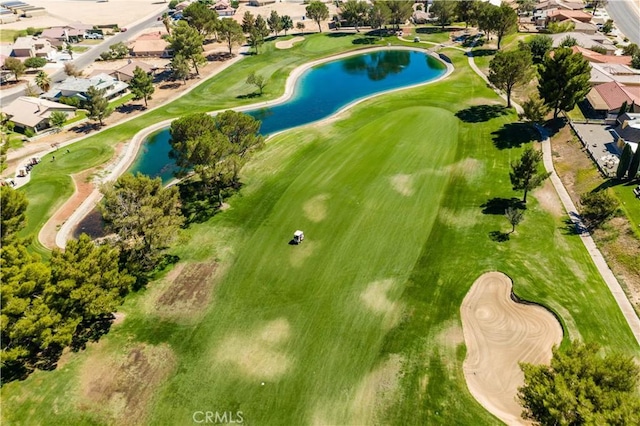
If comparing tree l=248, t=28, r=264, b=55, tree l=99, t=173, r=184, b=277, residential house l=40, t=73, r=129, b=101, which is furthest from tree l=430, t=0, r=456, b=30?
tree l=99, t=173, r=184, b=277

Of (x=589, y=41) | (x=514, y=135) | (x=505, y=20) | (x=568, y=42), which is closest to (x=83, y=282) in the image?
(x=514, y=135)

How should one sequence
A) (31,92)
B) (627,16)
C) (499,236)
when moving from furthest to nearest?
(627,16) → (31,92) → (499,236)

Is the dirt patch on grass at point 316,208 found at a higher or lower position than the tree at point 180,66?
lower

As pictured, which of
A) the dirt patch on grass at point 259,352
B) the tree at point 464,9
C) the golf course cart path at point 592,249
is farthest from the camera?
the tree at point 464,9

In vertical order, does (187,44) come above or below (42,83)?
above

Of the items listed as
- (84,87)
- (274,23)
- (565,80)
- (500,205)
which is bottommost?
(500,205)

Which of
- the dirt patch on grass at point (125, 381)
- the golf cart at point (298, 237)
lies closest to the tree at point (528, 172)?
the golf cart at point (298, 237)

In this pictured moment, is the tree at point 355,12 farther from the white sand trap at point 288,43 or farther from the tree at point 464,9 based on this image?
the tree at point 464,9

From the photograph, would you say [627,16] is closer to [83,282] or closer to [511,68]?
[511,68]
